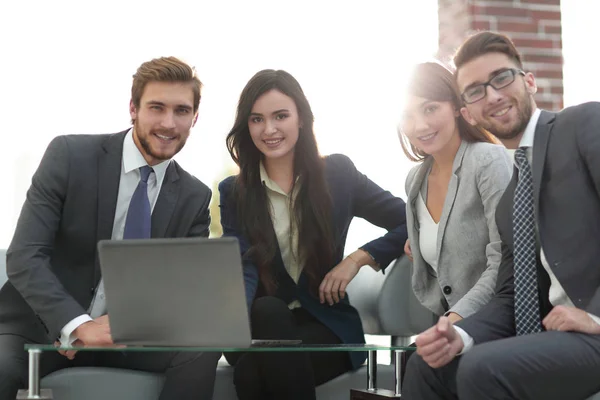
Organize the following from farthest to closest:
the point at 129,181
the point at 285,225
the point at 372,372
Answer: the point at 285,225 < the point at 129,181 < the point at 372,372

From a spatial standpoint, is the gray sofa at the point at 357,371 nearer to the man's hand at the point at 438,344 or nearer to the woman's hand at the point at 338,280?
the woman's hand at the point at 338,280

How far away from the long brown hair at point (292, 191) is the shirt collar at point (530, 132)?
0.93 metres

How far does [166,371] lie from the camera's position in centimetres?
305

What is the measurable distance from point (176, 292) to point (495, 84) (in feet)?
3.98

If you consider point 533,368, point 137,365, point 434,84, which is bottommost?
point 137,365

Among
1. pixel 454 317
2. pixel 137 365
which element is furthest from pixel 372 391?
pixel 137 365

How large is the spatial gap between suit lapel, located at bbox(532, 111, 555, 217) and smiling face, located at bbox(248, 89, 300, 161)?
104cm

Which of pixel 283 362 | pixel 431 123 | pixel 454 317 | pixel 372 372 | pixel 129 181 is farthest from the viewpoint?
pixel 129 181

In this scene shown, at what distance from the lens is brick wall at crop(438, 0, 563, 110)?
481 centimetres

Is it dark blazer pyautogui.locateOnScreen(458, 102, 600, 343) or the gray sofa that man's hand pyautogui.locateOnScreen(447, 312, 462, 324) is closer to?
dark blazer pyautogui.locateOnScreen(458, 102, 600, 343)

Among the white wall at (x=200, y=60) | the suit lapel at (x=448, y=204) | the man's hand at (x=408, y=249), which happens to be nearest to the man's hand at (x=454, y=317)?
the suit lapel at (x=448, y=204)

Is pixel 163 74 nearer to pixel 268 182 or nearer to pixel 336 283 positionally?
pixel 268 182

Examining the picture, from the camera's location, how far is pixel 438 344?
2389 mm

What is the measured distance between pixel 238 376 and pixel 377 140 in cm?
794
